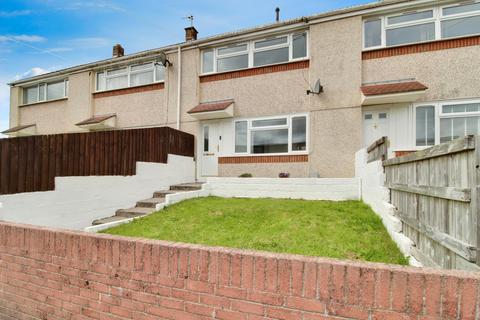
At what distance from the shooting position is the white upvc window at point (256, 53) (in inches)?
444

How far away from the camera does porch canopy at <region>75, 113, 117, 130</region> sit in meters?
13.9

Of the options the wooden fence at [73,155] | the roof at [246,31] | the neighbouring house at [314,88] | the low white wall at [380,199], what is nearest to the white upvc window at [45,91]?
the roof at [246,31]

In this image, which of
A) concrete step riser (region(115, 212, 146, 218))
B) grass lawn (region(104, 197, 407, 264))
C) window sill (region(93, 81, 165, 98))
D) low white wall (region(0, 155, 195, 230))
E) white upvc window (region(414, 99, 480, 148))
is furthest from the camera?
window sill (region(93, 81, 165, 98))

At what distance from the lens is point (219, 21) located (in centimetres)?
1290

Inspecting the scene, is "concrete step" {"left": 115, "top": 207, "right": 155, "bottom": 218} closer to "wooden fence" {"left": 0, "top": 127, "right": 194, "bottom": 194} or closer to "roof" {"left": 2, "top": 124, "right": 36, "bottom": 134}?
"wooden fence" {"left": 0, "top": 127, "right": 194, "bottom": 194}

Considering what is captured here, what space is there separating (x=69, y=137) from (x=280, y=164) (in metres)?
7.18

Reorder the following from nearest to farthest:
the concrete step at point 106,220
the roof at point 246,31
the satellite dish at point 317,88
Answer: the concrete step at point 106,220, the roof at point 246,31, the satellite dish at point 317,88

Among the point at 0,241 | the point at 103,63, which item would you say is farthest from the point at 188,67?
the point at 0,241

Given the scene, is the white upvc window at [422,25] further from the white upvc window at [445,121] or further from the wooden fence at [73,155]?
the wooden fence at [73,155]

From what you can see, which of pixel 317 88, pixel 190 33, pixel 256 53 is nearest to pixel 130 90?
pixel 190 33

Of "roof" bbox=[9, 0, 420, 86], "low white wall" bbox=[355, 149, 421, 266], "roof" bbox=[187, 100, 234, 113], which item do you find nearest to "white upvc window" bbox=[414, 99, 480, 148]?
"low white wall" bbox=[355, 149, 421, 266]

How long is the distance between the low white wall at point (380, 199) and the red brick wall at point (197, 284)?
224 centimetres

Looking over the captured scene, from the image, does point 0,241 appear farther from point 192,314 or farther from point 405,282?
point 405,282

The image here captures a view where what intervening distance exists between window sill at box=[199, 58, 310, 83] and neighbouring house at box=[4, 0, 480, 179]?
0.04m
